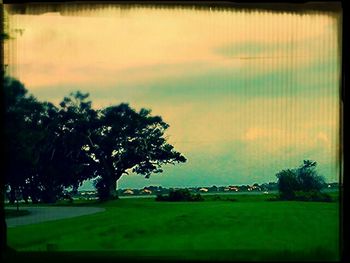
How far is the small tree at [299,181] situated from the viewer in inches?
263

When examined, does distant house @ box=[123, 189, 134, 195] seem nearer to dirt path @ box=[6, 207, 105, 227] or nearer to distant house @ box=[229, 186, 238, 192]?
dirt path @ box=[6, 207, 105, 227]

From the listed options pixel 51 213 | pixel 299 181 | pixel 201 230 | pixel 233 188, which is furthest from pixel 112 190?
pixel 299 181

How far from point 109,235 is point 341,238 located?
1931 millimetres

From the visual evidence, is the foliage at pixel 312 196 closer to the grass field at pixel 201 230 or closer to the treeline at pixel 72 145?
the grass field at pixel 201 230

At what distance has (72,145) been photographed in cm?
682

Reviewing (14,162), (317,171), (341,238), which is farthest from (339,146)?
(14,162)

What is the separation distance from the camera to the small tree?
6.68 metres

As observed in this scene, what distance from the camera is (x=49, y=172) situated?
6785 mm

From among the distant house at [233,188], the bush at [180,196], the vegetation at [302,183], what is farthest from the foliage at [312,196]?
the bush at [180,196]

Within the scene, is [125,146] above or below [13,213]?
above

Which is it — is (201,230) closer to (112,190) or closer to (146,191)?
(146,191)

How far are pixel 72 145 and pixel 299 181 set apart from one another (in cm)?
195

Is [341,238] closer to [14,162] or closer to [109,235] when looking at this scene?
[109,235]

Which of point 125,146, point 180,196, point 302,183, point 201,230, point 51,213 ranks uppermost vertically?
point 125,146
